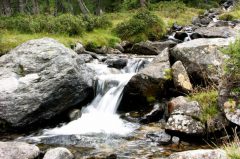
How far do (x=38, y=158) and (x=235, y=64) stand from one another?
6.05 metres

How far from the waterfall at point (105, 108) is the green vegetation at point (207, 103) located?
2.75 meters

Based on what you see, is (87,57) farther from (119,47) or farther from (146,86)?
(146,86)

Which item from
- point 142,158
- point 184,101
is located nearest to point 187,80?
point 184,101

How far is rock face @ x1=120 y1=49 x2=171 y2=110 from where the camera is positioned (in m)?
13.5

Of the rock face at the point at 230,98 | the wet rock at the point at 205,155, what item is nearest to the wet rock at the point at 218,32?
the rock face at the point at 230,98

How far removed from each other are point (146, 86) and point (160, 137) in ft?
9.92

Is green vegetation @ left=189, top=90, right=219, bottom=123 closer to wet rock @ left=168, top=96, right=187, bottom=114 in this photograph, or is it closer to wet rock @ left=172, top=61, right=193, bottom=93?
wet rock @ left=168, top=96, right=187, bottom=114

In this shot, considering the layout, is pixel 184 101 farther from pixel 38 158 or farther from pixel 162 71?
pixel 38 158

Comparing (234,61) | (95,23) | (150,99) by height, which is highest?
(234,61)

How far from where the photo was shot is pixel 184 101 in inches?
428

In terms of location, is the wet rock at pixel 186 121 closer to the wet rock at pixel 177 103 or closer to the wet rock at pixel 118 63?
the wet rock at pixel 177 103

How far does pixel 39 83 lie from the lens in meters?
12.7

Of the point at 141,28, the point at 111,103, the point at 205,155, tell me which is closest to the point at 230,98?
the point at 205,155

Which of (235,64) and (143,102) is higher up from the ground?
(235,64)
